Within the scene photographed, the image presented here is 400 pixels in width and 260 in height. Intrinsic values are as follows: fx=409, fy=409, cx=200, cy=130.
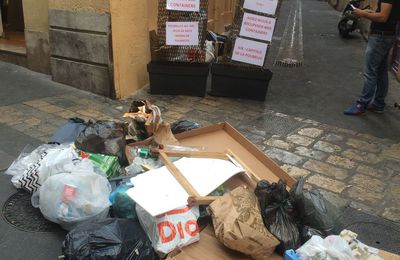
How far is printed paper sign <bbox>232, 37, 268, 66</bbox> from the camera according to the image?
215 inches

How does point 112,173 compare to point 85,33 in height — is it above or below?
below

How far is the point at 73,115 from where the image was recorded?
488 cm

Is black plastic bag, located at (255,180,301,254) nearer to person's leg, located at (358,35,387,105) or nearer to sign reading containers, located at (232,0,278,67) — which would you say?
person's leg, located at (358,35,387,105)

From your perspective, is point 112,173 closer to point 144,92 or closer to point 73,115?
point 73,115

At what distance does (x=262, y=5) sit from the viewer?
5316 millimetres

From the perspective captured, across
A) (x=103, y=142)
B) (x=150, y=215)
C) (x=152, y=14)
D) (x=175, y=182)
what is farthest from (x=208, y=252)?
(x=152, y=14)

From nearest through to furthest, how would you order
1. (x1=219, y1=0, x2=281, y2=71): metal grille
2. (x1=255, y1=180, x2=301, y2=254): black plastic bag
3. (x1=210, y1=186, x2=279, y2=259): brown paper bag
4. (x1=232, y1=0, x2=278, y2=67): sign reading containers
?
1. (x1=210, y1=186, x2=279, y2=259): brown paper bag
2. (x1=255, y1=180, x2=301, y2=254): black plastic bag
3. (x1=232, y1=0, x2=278, y2=67): sign reading containers
4. (x1=219, y1=0, x2=281, y2=71): metal grille

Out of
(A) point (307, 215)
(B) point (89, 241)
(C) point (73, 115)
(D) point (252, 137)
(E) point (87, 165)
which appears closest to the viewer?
(B) point (89, 241)

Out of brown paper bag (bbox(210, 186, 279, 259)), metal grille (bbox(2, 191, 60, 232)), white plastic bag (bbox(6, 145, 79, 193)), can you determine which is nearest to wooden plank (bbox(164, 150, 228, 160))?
brown paper bag (bbox(210, 186, 279, 259))

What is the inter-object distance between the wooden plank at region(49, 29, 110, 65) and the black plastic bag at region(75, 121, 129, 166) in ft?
7.59

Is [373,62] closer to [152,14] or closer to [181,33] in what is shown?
[181,33]

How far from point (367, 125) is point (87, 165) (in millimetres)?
3486

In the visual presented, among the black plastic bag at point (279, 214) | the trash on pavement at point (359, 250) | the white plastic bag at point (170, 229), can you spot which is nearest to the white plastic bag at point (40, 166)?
the white plastic bag at point (170, 229)

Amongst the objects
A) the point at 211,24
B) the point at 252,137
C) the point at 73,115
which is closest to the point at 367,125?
the point at 252,137
